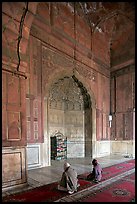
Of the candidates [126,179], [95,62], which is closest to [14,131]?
[126,179]

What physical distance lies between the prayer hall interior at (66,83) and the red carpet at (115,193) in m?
1.98

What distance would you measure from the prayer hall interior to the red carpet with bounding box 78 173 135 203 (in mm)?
1977

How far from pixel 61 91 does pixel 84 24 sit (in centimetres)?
405

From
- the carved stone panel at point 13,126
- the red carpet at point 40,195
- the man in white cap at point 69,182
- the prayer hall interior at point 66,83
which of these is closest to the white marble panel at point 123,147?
the prayer hall interior at point 66,83

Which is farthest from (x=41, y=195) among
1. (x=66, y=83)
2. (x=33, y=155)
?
(x=66, y=83)

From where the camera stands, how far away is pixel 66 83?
33.4 feet

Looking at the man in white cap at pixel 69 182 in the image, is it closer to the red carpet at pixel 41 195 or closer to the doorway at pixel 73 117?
the red carpet at pixel 41 195

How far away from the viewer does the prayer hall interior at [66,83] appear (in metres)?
4.92

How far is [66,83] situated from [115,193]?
6668mm

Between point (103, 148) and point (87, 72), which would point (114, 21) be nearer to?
point (87, 72)

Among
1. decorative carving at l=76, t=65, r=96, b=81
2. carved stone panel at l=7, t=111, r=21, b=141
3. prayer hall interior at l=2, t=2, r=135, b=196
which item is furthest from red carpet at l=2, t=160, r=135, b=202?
decorative carving at l=76, t=65, r=96, b=81

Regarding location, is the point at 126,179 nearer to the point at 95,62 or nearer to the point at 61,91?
the point at 61,91

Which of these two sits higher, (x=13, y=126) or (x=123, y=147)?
(x=13, y=126)

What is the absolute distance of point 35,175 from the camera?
6324 millimetres
